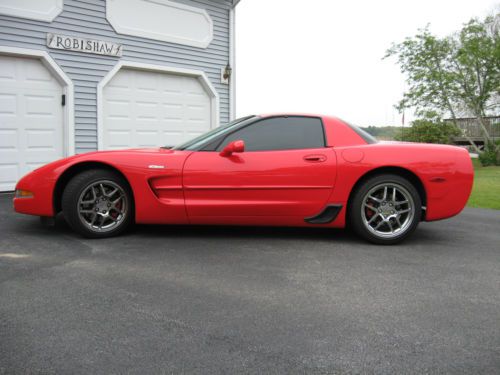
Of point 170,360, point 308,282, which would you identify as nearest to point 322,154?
point 308,282

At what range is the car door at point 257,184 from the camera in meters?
4.29

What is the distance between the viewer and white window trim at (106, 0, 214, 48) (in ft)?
31.9

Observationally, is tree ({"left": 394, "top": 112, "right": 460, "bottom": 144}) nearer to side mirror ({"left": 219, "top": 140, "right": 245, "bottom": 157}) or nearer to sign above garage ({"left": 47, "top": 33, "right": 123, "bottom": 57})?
sign above garage ({"left": 47, "top": 33, "right": 123, "bottom": 57})

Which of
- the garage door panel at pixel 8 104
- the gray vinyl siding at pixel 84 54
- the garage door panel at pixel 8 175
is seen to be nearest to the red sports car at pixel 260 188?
the garage door panel at pixel 8 175

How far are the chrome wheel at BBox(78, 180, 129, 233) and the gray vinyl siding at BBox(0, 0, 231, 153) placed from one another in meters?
5.56

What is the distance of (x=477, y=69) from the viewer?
2214cm

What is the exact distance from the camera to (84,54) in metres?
9.32

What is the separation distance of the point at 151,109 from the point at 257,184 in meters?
6.74

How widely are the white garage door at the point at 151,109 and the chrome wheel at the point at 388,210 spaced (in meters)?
7.04

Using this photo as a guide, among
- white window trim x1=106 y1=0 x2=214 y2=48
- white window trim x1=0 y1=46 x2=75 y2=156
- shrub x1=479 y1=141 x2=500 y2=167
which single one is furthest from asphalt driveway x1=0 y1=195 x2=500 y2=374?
shrub x1=479 y1=141 x2=500 y2=167

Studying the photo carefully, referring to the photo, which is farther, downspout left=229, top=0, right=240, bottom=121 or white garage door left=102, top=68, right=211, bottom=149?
downspout left=229, top=0, right=240, bottom=121

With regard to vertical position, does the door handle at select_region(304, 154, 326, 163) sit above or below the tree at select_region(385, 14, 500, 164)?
below

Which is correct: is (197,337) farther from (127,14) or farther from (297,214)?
(127,14)

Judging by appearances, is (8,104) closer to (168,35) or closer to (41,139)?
(41,139)
